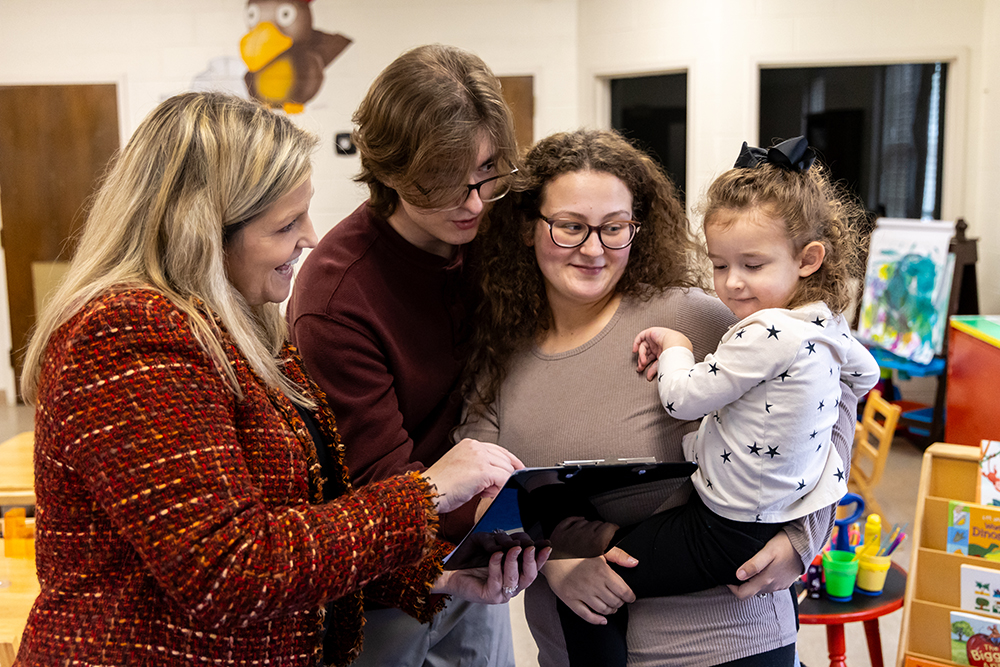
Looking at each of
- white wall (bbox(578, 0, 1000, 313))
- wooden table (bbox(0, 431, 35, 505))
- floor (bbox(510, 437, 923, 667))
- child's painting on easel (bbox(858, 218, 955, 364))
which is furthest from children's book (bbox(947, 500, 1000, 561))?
white wall (bbox(578, 0, 1000, 313))

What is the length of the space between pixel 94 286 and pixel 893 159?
17.5ft

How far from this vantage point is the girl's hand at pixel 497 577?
55.5 inches

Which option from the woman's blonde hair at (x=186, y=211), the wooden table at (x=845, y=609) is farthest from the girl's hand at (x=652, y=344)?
the wooden table at (x=845, y=609)

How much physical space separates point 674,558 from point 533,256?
1.98 ft

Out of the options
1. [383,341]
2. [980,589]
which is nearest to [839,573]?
[980,589]

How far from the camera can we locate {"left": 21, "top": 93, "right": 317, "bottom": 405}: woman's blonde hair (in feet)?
3.53

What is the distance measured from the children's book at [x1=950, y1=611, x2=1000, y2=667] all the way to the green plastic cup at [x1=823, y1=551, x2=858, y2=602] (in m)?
0.25

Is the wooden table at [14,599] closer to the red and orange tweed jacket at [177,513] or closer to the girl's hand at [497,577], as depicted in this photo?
the red and orange tweed jacket at [177,513]

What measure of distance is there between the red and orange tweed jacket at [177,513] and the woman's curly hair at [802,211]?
0.73m

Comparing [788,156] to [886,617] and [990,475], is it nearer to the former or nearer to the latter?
[990,475]

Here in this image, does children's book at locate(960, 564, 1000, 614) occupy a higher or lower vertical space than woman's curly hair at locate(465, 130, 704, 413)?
lower

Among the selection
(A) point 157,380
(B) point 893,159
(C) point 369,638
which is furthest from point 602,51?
(A) point 157,380

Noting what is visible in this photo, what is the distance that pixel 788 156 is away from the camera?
1.47m

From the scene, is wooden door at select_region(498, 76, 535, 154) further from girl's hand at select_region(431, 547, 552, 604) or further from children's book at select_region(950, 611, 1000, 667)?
girl's hand at select_region(431, 547, 552, 604)
